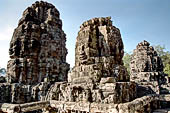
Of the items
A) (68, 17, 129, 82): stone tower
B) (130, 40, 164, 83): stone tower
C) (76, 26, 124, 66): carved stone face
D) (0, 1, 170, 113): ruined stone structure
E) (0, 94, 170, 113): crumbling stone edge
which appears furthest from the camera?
(130, 40, 164, 83): stone tower

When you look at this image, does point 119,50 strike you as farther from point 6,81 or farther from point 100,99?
point 6,81

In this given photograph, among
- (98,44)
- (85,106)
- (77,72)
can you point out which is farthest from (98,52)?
(85,106)

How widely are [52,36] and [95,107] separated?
378 inches

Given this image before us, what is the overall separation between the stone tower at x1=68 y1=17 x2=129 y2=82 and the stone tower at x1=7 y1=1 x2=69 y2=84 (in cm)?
514

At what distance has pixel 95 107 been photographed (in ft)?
15.4

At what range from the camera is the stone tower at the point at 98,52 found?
613 centimetres

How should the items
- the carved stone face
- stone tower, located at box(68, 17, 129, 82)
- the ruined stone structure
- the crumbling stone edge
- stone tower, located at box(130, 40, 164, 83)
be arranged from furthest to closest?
stone tower, located at box(130, 40, 164, 83) → the carved stone face → stone tower, located at box(68, 17, 129, 82) → the ruined stone structure → the crumbling stone edge

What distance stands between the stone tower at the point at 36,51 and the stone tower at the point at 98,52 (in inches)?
202

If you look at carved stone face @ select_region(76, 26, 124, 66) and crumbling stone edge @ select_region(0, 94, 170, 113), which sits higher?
carved stone face @ select_region(76, 26, 124, 66)

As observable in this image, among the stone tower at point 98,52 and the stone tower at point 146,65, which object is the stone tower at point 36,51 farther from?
the stone tower at point 146,65

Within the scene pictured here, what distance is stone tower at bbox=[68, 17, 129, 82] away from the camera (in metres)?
6.13

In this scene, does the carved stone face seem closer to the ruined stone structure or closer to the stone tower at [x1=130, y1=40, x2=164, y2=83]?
the ruined stone structure

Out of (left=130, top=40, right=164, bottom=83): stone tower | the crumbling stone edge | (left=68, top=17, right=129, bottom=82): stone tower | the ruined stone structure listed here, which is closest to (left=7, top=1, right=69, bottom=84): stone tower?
the ruined stone structure

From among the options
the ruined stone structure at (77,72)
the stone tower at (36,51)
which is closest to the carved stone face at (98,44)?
the ruined stone structure at (77,72)
